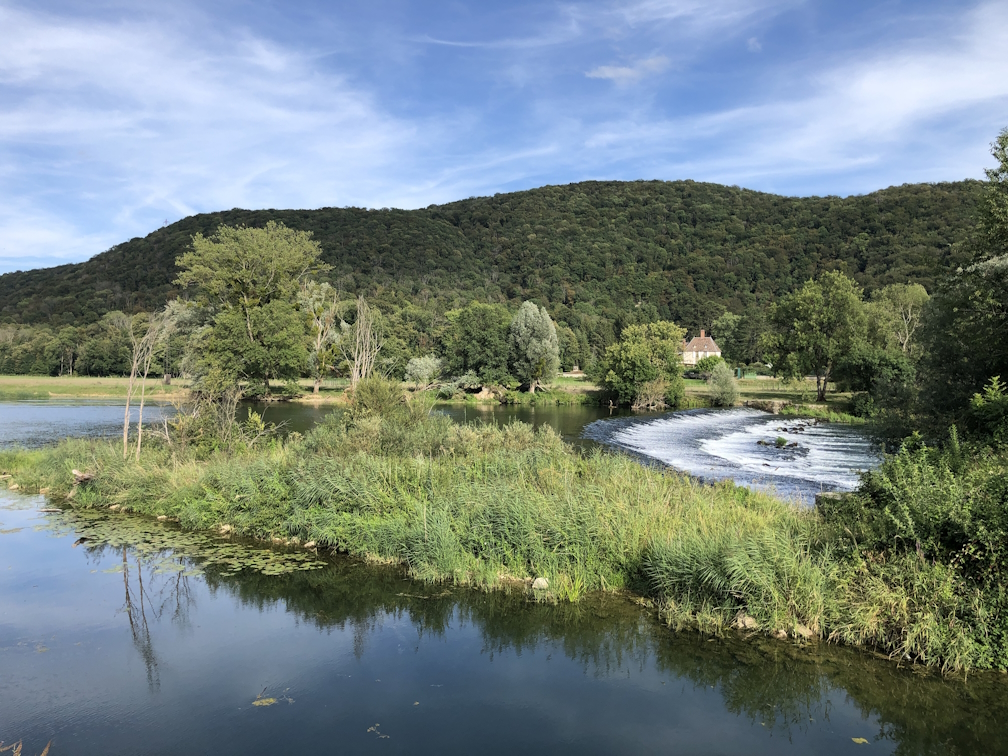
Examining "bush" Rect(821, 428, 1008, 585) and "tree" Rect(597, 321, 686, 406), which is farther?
"tree" Rect(597, 321, 686, 406)

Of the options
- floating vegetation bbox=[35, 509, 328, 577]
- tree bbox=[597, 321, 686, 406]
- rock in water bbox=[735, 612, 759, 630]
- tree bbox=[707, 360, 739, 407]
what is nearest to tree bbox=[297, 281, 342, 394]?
tree bbox=[597, 321, 686, 406]

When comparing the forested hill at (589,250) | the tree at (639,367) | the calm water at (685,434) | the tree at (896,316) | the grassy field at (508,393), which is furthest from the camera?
the forested hill at (589,250)

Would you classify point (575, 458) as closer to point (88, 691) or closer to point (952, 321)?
point (88, 691)

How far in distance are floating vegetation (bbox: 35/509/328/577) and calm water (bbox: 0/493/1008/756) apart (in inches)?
32.9

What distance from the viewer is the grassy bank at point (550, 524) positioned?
7773 millimetres

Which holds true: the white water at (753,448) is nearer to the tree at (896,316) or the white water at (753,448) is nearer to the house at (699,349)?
the tree at (896,316)

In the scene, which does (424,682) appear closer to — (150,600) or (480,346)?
(150,600)

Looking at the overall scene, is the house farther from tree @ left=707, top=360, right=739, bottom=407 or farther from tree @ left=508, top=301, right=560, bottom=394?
tree @ left=707, top=360, right=739, bottom=407

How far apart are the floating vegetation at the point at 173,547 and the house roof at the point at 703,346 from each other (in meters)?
100

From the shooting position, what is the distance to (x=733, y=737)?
20.8 ft

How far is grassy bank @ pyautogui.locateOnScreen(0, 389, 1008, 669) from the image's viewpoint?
25.5 ft

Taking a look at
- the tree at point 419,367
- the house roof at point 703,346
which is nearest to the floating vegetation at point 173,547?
the tree at point 419,367

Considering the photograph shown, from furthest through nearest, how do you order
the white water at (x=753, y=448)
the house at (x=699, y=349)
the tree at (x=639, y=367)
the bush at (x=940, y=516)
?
the house at (x=699, y=349), the tree at (x=639, y=367), the white water at (x=753, y=448), the bush at (x=940, y=516)

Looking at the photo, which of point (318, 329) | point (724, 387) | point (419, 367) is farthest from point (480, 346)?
point (724, 387)
